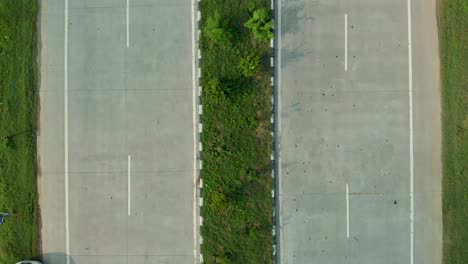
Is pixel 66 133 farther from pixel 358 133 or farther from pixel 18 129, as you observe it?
pixel 358 133

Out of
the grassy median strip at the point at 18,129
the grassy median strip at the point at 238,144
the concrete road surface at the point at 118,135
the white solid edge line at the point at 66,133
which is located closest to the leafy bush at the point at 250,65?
the grassy median strip at the point at 238,144

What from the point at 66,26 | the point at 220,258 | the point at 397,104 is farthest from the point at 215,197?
the point at 66,26

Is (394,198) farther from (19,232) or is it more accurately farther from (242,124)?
(19,232)

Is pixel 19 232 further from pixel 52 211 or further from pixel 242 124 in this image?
pixel 242 124

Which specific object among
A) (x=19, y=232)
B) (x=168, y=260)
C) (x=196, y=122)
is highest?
(x=196, y=122)

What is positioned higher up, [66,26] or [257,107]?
[66,26]

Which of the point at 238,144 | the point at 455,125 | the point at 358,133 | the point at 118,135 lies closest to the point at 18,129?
the point at 118,135
